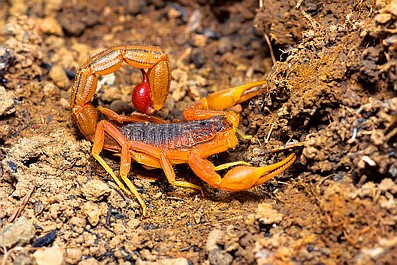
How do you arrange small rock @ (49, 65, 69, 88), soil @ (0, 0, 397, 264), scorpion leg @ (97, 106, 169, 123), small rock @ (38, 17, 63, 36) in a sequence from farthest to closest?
small rock @ (38, 17, 63, 36)
small rock @ (49, 65, 69, 88)
scorpion leg @ (97, 106, 169, 123)
soil @ (0, 0, 397, 264)

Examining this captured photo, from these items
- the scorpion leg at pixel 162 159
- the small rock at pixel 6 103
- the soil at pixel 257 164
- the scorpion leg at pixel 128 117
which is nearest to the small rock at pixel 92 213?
the soil at pixel 257 164

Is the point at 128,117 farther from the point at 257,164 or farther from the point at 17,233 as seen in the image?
the point at 17,233

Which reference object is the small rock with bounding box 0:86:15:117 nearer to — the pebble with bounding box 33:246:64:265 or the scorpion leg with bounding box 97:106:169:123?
the scorpion leg with bounding box 97:106:169:123

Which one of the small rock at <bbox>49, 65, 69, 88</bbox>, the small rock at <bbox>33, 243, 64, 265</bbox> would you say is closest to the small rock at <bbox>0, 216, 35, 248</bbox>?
the small rock at <bbox>33, 243, 64, 265</bbox>

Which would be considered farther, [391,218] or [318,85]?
[318,85]

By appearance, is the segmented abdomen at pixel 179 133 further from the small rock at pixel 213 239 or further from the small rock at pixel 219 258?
the small rock at pixel 219 258

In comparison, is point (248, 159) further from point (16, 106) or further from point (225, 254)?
point (16, 106)

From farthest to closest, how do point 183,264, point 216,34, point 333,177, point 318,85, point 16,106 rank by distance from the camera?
point 216,34 → point 16,106 → point 318,85 → point 333,177 → point 183,264

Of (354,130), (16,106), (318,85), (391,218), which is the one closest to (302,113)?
(318,85)
